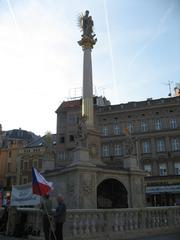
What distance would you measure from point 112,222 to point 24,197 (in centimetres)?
624

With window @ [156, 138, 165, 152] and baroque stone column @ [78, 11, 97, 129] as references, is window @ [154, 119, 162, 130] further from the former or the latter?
baroque stone column @ [78, 11, 97, 129]

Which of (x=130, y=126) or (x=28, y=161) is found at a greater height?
(x=130, y=126)

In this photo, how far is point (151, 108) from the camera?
4666cm

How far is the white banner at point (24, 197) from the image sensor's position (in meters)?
14.5

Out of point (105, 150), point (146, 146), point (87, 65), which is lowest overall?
point (105, 150)

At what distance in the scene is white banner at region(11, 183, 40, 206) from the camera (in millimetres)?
14517

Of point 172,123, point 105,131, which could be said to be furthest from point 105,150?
point 172,123

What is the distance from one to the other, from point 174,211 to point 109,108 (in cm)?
3650

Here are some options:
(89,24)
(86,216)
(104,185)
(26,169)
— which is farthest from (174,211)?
(26,169)

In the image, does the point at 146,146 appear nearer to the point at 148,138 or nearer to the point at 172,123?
the point at 148,138

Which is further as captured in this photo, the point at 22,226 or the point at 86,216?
the point at 22,226

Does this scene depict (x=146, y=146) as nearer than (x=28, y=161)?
Yes

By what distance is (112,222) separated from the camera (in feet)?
35.9

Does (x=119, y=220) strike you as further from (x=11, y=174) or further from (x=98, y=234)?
(x=11, y=174)
